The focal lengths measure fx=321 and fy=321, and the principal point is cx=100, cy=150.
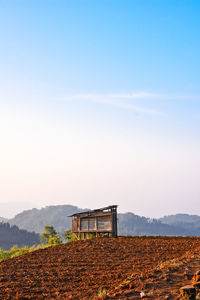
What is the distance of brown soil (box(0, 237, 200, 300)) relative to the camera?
848cm

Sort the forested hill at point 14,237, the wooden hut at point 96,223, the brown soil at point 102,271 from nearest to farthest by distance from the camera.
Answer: the brown soil at point 102,271, the wooden hut at point 96,223, the forested hill at point 14,237

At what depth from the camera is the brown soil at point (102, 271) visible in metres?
8.48

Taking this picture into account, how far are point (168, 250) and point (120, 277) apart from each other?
619 centimetres

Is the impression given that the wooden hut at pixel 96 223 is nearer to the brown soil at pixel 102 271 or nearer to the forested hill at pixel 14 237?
the brown soil at pixel 102 271

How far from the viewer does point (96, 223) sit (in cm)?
2662

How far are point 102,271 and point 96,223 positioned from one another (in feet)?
46.5

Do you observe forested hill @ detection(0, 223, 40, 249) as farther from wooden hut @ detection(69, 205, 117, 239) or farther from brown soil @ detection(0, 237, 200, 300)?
brown soil @ detection(0, 237, 200, 300)

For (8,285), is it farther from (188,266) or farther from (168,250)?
(168,250)

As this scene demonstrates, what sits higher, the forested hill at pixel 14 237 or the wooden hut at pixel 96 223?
the wooden hut at pixel 96 223

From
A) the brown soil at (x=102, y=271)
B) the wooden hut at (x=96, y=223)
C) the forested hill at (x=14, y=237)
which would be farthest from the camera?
the forested hill at (x=14, y=237)

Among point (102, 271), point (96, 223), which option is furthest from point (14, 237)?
point (102, 271)

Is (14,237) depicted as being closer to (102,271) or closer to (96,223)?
(96,223)

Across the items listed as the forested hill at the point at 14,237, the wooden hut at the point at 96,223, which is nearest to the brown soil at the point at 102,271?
the wooden hut at the point at 96,223

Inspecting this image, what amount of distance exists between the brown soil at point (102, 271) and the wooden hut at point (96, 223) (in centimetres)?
520
